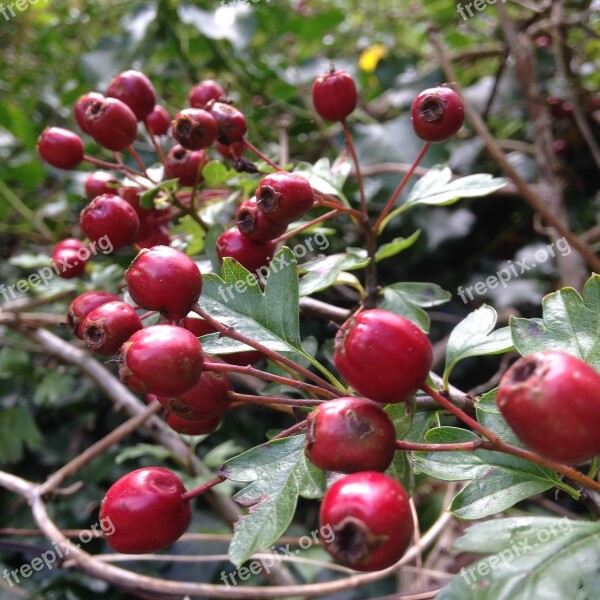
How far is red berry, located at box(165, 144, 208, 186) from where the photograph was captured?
3.54 ft

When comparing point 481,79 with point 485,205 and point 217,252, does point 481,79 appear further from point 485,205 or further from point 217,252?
point 217,252

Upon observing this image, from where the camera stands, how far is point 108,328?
0.72 m

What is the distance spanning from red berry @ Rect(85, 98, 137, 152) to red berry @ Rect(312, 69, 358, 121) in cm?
35

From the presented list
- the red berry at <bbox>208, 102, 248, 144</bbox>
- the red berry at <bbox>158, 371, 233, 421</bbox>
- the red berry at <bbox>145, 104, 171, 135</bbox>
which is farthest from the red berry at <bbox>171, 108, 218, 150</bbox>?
the red berry at <bbox>158, 371, 233, 421</bbox>

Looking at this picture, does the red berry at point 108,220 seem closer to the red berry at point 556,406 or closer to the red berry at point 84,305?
the red berry at point 84,305

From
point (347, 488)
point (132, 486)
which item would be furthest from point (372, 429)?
point (132, 486)

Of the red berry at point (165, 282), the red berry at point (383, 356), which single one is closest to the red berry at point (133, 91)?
the red berry at point (165, 282)

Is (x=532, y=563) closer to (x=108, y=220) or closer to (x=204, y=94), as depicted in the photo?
(x=108, y=220)

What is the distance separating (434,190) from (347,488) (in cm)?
71

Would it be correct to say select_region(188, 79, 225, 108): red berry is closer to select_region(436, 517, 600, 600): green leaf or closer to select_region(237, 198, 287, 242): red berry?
select_region(237, 198, 287, 242): red berry

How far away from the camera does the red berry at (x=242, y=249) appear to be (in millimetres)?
887

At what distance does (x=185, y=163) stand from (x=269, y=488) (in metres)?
0.66

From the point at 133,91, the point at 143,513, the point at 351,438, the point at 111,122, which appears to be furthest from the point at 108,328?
the point at 133,91

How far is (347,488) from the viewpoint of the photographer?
1.73 feet
